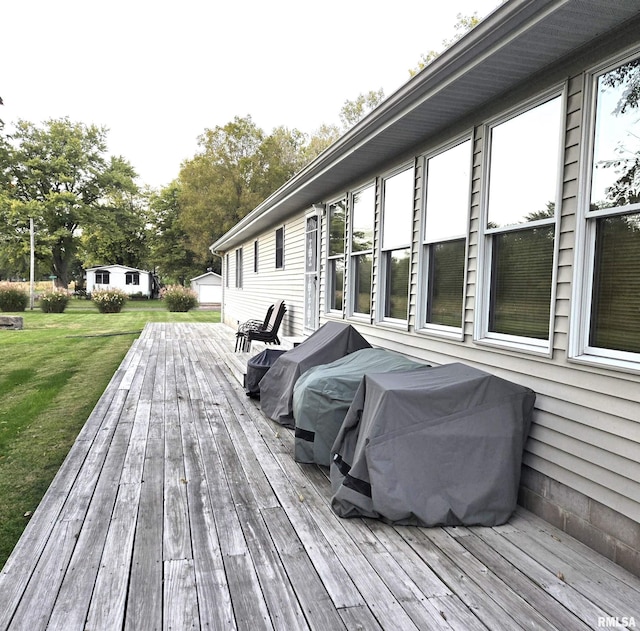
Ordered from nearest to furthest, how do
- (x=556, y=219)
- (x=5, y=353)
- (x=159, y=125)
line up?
(x=556, y=219), (x=5, y=353), (x=159, y=125)

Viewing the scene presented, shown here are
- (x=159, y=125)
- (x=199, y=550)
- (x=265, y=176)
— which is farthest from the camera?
(x=159, y=125)

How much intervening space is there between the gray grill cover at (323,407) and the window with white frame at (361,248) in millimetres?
1936

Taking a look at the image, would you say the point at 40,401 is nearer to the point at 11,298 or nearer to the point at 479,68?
the point at 479,68

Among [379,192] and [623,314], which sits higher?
[379,192]

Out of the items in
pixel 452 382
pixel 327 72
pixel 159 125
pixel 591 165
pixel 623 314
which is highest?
pixel 327 72

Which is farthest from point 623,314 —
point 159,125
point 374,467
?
point 159,125

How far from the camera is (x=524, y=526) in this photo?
2582 millimetres

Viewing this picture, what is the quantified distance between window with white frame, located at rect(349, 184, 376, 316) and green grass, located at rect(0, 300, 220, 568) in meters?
2.96

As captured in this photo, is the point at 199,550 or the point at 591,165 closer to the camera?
the point at 199,550

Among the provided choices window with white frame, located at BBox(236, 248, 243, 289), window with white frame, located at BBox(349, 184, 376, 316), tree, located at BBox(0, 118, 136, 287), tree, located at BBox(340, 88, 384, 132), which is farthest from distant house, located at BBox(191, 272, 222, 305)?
window with white frame, located at BBox(349, 184, 376, 316)

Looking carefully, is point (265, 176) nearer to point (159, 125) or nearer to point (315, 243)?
point (159, 125)

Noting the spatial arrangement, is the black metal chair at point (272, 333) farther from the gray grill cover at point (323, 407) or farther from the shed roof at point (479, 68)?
the gray grill cover at point (323, 407)

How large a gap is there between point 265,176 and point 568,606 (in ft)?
95.9

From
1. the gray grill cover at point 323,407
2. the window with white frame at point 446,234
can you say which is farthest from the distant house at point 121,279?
the gray grill cover at point 323,407
